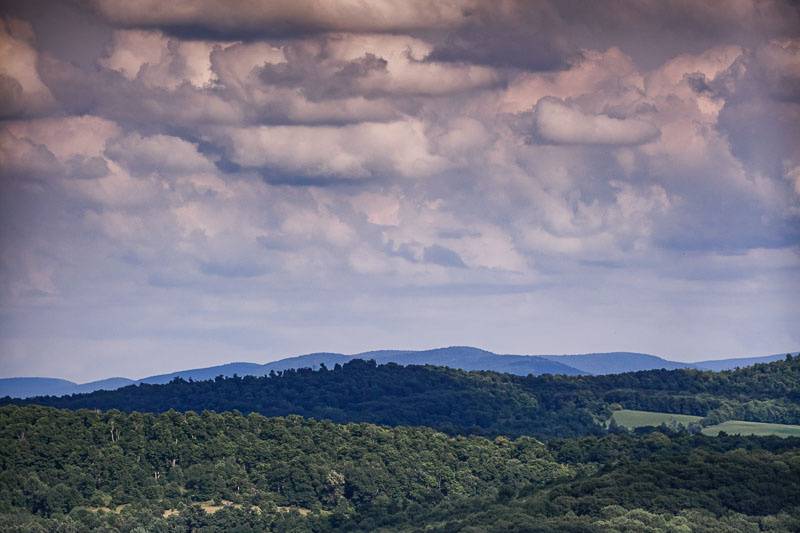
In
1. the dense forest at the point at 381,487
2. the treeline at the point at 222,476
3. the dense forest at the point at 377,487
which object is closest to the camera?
the dense forest at the point at 381,487

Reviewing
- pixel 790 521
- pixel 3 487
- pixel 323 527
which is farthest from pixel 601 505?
pixel 3 487

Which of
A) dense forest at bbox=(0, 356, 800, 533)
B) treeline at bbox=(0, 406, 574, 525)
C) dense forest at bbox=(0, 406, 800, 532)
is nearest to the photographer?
dense forest at bbox=(0, 356, 800, 533)

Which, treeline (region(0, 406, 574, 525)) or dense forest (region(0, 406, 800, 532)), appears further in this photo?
treeline (region(0, 406, 574, 525))

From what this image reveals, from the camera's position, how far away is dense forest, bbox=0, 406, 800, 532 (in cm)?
13888

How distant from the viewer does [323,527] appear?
17075 centimetres

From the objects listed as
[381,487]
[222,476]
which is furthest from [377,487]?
[222,476]

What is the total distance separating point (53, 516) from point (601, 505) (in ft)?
222

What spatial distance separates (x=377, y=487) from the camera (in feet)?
616

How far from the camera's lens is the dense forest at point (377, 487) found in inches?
5468

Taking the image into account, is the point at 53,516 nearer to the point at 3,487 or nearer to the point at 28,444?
the point at 3,487

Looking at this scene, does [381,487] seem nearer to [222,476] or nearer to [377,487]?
[377,487]

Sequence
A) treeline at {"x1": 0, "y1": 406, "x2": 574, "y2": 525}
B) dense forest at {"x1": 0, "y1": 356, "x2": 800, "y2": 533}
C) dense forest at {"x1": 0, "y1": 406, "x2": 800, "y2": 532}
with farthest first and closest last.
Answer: treeline at {"x1": 0, "y1": 406, "x2": 574, "y2": 525} → dense forest at {"x1": 0, "y1": 406, "x2": 800, "y2": 532} → dense forest at {"x1": 0, "y1": 356, "x2": 800, "y2": 533}

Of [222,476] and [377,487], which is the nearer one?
Result: [222,476]

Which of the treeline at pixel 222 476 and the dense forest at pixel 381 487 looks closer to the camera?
the dense forest at pixel 381 487
